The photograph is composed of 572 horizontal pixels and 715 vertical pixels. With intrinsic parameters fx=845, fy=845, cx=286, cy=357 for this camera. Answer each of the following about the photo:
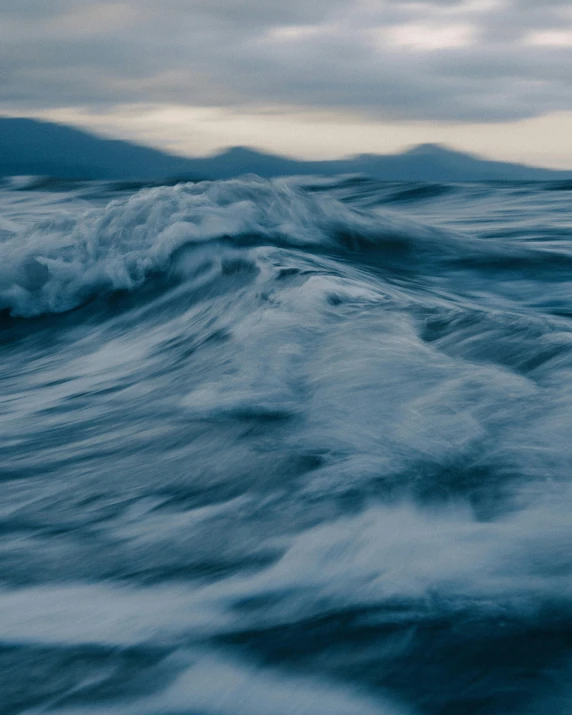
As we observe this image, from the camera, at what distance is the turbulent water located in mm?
1372

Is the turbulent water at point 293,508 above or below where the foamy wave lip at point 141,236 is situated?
below

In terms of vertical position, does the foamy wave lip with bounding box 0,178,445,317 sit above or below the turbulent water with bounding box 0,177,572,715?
above

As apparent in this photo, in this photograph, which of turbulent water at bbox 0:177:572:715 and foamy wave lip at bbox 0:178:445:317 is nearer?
turbulent water at bbox 0:177:572:715

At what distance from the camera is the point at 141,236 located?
630 centimetres

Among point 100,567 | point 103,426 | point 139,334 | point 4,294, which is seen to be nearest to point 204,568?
point 100,567

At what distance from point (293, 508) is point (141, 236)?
4583 millimetres

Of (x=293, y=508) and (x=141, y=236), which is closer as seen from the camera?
(x=293, y=508)

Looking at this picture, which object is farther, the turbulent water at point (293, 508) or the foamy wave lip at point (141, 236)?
the foamy wave lip at point (141, 236)

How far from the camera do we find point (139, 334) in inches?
195

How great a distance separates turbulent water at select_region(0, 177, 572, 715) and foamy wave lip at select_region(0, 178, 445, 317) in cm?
86

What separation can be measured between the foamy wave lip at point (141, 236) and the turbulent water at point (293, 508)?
855mm

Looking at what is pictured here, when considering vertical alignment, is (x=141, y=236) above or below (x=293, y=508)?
above

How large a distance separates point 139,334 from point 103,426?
6.20 feet

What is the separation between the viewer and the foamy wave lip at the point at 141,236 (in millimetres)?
5918
